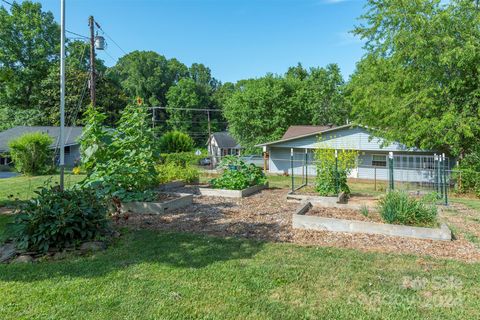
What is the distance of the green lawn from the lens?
2.92 meters

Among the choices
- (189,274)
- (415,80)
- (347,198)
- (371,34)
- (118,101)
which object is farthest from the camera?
(118,101)

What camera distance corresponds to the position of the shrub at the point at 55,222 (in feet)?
14.7

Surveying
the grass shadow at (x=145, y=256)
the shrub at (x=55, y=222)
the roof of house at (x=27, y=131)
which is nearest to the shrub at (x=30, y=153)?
the roof of house at (x=27, y=131)

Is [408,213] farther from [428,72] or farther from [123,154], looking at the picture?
Result: [428,72]

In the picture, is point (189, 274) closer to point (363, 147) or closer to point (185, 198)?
point (185, 198)

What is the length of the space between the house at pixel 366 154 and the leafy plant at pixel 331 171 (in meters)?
8.51

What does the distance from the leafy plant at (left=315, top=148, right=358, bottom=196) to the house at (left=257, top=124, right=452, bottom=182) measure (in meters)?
8.51

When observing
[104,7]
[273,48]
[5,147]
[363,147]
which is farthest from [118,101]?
[363,147]

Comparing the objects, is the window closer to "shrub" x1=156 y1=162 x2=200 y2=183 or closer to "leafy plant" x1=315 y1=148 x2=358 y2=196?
"leafy plant" x1=315 y1=148 x2=358 y2=196

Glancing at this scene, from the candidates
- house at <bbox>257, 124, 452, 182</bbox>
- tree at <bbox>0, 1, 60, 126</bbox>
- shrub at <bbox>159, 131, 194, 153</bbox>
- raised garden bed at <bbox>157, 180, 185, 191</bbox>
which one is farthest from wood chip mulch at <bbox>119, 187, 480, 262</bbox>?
tree at <bbox>0, 1, 60, 126</bbox>

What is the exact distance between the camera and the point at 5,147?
911 inches

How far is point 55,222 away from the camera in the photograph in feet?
14.8

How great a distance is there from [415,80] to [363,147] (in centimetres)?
668

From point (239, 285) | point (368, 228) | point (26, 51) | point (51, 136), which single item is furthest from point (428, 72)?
point (26, 51)
